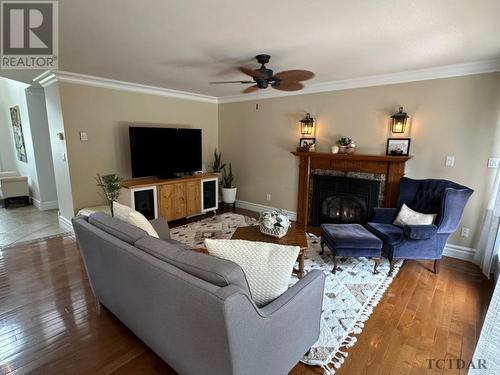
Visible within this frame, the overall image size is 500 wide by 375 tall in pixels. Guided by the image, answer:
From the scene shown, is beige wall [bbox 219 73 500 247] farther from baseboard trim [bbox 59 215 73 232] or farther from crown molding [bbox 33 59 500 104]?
baseboard trim [bbox 59 215 73 232]

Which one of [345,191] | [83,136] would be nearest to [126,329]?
[83,136]

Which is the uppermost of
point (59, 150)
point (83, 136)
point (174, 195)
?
point (83, 136)

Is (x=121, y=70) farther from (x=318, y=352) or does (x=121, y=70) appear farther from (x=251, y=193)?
(x=318, y=352)

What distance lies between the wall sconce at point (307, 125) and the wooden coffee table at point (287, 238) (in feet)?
6.80

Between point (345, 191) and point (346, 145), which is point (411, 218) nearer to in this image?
point (345, 191)

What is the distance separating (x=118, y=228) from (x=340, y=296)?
2.09 meters

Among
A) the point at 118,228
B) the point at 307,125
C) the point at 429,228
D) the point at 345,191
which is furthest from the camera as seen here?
the point at 307,125

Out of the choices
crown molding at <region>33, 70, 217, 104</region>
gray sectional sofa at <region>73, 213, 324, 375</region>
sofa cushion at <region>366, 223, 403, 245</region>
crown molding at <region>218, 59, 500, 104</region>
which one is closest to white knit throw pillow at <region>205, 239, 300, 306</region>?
gray sectional sofa at <region>73, 213, 324, 375</region>

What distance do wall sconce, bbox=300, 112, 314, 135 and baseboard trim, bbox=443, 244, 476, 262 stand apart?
2577mm

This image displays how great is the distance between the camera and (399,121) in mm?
3521

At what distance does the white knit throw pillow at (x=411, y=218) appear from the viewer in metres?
Result: 3.01

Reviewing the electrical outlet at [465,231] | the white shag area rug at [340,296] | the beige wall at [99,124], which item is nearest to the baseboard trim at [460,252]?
the electrical outlet at [465,231]

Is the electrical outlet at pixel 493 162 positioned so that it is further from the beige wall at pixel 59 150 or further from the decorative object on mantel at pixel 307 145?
the beige wall at pixel 59 150

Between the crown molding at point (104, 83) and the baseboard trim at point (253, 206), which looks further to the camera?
the baseboard trim at point (253, 206)
